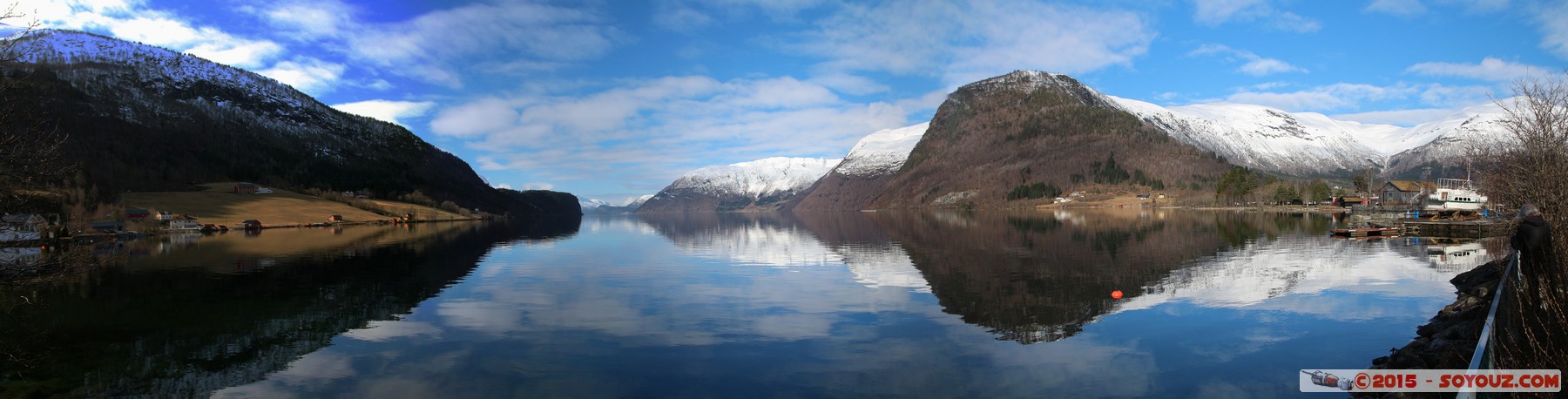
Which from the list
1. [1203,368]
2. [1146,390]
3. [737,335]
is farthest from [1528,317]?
[737,335]

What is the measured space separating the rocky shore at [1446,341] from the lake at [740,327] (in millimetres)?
959

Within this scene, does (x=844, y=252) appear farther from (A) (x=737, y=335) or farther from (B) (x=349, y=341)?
(B) (x=349, y=341)

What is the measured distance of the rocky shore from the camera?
53.0ft

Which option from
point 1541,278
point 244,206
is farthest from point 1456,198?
point 244,206

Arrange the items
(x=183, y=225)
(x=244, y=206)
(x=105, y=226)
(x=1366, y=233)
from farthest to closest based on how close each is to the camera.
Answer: (x=244, y=206) < (x=183, y=225) < (x=105, y=226) < (x=1366, y=233)

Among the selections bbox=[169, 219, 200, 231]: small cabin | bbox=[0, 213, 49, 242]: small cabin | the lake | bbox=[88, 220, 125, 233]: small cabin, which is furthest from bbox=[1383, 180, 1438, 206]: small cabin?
bbox=[88, 220, 125, 233]: small cabin

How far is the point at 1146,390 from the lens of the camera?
1672cm

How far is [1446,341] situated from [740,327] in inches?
781

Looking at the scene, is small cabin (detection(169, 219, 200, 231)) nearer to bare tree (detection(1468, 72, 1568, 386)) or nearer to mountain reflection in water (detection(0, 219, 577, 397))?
mountain reflection in water (detection(0, 219, 577, 397))

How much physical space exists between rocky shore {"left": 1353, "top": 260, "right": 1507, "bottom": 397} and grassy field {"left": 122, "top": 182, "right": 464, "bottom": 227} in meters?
163

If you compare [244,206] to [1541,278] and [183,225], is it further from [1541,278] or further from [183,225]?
[1541,278]

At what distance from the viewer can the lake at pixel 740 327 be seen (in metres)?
17.8

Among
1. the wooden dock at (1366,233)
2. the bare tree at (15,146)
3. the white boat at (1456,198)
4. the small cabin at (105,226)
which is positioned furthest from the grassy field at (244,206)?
the white boat at (1456,198)

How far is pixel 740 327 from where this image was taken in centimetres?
2512
